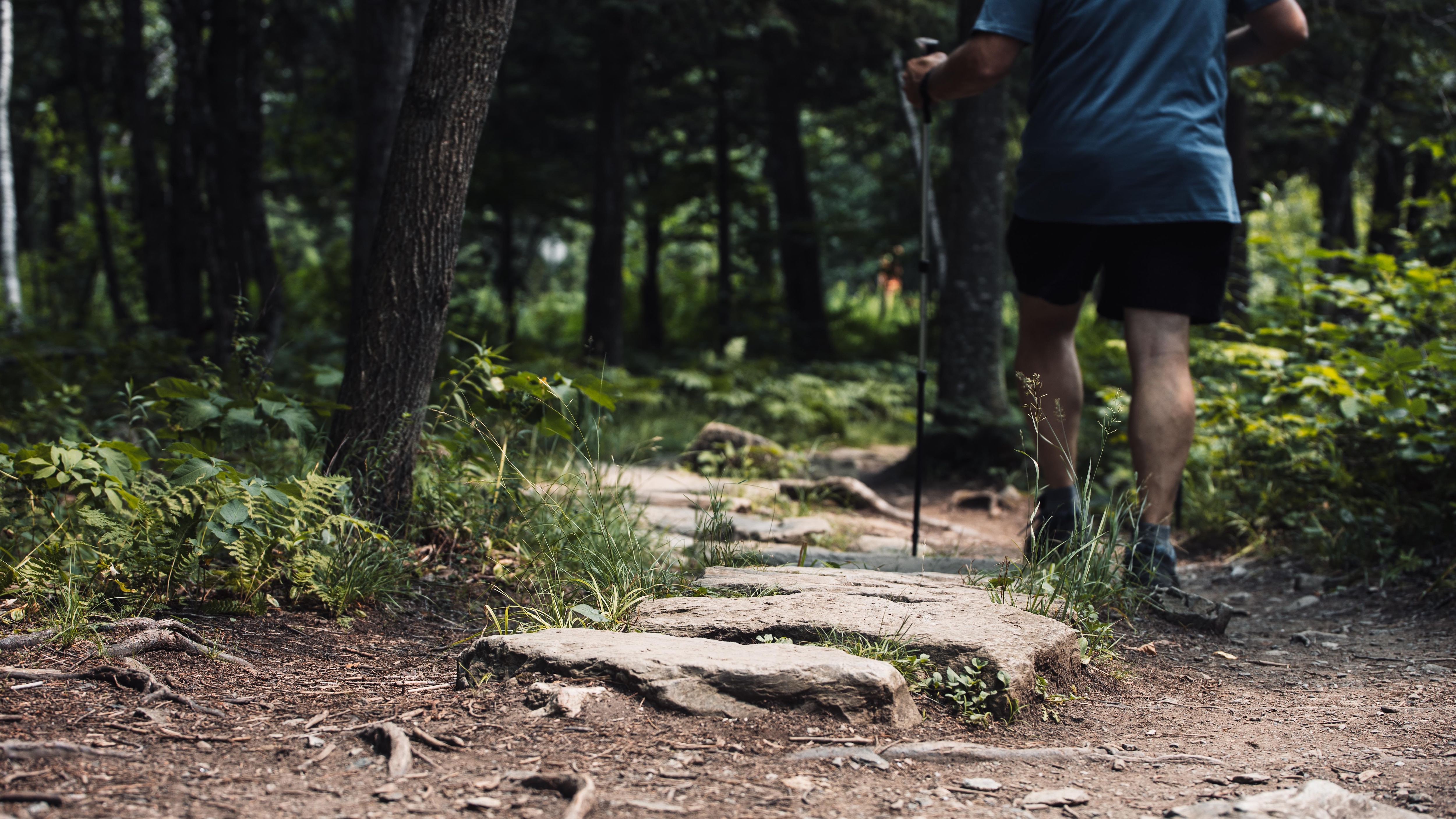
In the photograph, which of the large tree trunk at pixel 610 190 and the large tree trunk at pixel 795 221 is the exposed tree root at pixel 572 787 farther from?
the large tree trunk at pixel 795 221

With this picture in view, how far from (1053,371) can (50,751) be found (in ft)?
9.41

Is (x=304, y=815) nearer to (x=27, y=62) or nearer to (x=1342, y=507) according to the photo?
(x=1342, y=507)

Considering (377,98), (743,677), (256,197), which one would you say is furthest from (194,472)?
(256,197)

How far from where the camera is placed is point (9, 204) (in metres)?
11.4

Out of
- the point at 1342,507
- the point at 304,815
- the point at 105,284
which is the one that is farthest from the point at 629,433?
the point at 105,284

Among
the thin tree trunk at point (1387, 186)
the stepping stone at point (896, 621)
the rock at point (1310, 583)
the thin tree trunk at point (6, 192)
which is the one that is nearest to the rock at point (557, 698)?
the stepping stone at point (896, 621)

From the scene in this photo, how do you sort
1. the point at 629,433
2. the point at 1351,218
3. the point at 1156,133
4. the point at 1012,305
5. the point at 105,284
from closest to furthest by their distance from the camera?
the point at 1156,133 → the point at 629,433 → the point at 1351,218 → the point at 1012,305 → the point at 105,284

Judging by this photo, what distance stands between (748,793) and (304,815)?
0.70m

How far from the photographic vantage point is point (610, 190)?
10508mm

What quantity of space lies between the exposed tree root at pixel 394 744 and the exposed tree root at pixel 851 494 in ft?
12.2

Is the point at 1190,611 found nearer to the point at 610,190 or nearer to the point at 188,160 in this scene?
the point at 610,190

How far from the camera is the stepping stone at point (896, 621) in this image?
2.15 metres

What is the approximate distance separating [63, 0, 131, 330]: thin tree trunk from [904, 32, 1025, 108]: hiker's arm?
11.4 m

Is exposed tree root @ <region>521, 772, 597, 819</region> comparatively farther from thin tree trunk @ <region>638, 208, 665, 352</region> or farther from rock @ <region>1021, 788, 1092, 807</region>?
thin tree trunk @ <region>638, 208, 665, 352</region>
